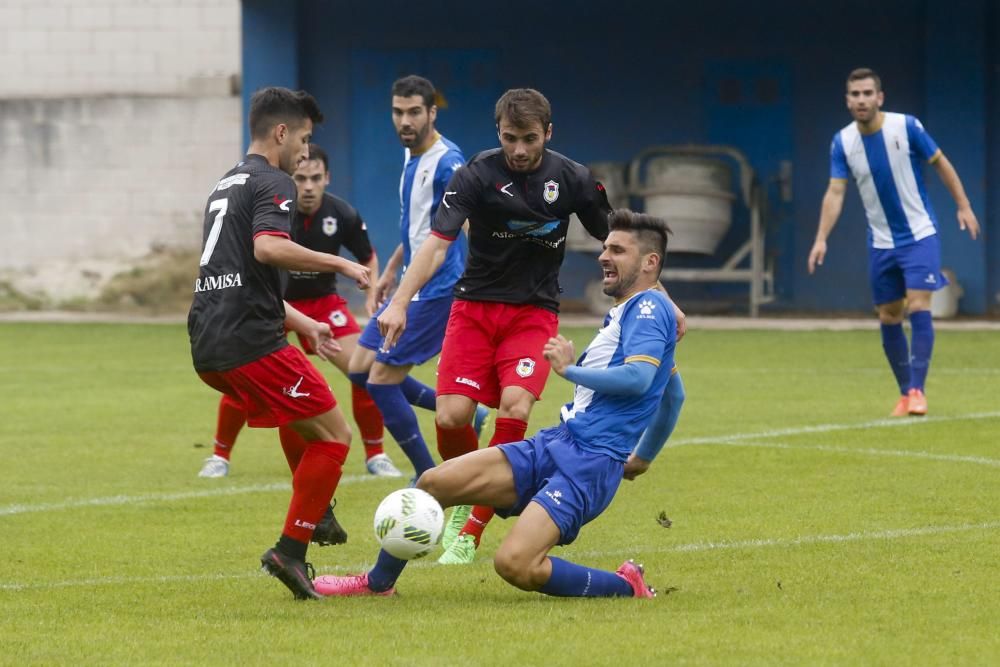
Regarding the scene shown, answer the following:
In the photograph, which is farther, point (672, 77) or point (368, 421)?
point (672, 77)

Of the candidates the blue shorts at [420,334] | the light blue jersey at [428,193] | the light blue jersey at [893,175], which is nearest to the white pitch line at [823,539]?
the blue shorts at [420,334]

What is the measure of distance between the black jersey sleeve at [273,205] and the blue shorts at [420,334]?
2298 mm

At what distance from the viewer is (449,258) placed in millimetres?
8969

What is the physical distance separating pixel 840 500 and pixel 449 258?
231 cm

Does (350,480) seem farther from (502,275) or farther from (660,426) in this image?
(660,426)

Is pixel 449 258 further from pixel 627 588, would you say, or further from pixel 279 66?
pixel 279 66

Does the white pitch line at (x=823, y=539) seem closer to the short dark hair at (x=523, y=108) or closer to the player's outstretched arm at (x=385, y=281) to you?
the short dark hair at (x=523, y=108)

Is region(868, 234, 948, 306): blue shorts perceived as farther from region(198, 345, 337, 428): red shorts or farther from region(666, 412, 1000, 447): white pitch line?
region(198, 345, 337, 428): red shorts

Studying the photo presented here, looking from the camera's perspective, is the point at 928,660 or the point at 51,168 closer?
the point at 928,660

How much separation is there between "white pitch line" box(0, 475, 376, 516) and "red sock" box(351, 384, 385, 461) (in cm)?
34

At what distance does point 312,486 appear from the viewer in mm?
6305

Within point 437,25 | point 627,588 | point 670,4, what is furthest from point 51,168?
point 627,588

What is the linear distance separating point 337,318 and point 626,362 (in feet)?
14.7

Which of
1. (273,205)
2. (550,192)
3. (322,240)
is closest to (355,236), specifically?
(322,240)
